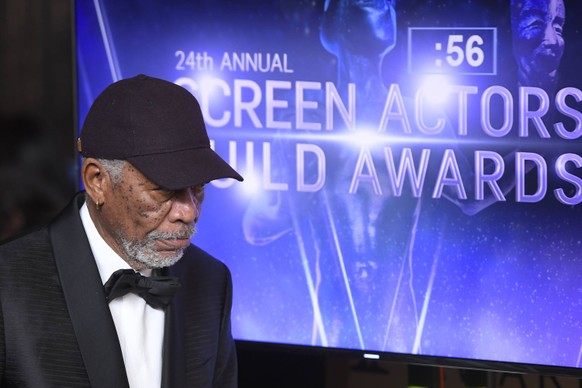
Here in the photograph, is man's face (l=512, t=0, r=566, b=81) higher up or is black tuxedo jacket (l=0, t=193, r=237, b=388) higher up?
man's face (l=512, t=0, r=566, b=81)

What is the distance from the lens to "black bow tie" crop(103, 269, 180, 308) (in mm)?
1955

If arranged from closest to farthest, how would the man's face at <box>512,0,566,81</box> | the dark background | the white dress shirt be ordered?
the white dress shirt → the man's face at <box>512,0,566,81</box> → the dark background

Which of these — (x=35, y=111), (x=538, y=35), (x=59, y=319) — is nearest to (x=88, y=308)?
(x=59, y=319)

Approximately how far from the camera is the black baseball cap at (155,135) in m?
1.81

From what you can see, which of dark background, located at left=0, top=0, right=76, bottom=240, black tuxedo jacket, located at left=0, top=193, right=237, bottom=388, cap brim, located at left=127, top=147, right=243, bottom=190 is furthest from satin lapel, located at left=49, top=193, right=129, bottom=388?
dark background, located at left=0, top=0, right=76, bottom=240

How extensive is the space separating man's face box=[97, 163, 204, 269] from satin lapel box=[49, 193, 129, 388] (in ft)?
0.27

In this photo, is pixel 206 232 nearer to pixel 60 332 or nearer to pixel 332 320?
pixel 332 320

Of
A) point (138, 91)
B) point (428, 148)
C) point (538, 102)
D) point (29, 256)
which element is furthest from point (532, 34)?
point (29, 256)

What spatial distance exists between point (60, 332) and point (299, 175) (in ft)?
3.06

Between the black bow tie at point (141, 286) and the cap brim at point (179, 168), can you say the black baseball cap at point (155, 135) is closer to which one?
the cap brim at point (179, 168)

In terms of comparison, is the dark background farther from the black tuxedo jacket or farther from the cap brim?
the cap brim

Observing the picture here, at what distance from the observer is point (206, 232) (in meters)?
2.81

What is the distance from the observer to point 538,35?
2.46 m

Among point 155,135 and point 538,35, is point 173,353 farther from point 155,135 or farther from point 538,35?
point 538,35
